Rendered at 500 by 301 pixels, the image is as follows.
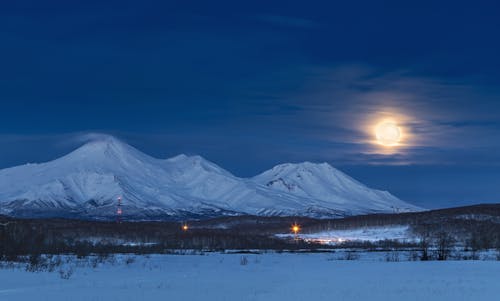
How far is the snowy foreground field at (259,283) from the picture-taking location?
100 ft

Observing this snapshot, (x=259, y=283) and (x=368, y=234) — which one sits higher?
(x=368, y=234)

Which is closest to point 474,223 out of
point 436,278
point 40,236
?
point 40,236

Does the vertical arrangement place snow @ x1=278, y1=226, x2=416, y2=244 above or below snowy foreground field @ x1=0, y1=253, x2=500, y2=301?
above

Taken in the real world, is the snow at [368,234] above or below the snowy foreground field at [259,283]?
above

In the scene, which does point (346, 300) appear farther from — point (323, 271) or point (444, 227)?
point (444, 227)

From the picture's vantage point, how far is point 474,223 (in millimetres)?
156625

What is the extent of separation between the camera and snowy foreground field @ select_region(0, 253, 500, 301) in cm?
3055

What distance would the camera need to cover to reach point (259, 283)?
121ft

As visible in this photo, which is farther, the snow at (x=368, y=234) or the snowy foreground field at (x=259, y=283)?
the snow at (x=368, y=234)

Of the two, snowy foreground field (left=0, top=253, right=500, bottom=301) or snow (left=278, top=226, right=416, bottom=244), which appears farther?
snow (left=278, top=226, right=416, bottom=244)

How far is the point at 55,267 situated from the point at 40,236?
20289mm

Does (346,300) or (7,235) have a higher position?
(7,235)

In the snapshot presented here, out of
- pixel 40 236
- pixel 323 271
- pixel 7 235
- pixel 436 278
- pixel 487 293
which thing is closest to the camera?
pixel 487 293

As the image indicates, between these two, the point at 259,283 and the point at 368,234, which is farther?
the point at 368,234
